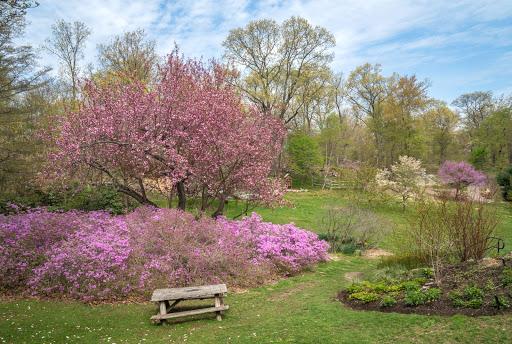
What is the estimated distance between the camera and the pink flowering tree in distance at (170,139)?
10055mm

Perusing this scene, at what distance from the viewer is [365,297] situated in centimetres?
596

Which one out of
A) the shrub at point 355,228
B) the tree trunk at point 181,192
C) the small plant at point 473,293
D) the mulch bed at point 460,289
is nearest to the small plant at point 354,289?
the mulch bed at point 460,289

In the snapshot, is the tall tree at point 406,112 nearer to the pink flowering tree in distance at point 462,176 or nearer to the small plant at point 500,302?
the pink flowering tree in distance at point 462,176

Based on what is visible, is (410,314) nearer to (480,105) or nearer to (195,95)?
(195,95)

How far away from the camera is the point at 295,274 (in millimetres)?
9688

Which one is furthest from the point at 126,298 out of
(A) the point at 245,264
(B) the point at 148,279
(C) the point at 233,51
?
(C) the point at 233,51

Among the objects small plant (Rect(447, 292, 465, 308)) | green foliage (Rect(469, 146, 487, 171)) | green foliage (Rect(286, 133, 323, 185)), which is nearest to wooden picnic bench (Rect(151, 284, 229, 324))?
small plant (Rect(447, 292, 465, 308))

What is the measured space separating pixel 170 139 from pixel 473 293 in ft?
30.5

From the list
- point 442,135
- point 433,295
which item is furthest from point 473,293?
point 442,135

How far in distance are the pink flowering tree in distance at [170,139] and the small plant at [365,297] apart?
5.80 m

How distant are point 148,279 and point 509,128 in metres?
41.2

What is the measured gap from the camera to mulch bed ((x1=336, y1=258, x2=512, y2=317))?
4762 millimetres

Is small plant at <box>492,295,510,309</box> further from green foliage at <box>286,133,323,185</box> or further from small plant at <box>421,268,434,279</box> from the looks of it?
green foliage at <box>286,133,323,185</box>

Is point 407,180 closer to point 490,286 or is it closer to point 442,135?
point 490,286
